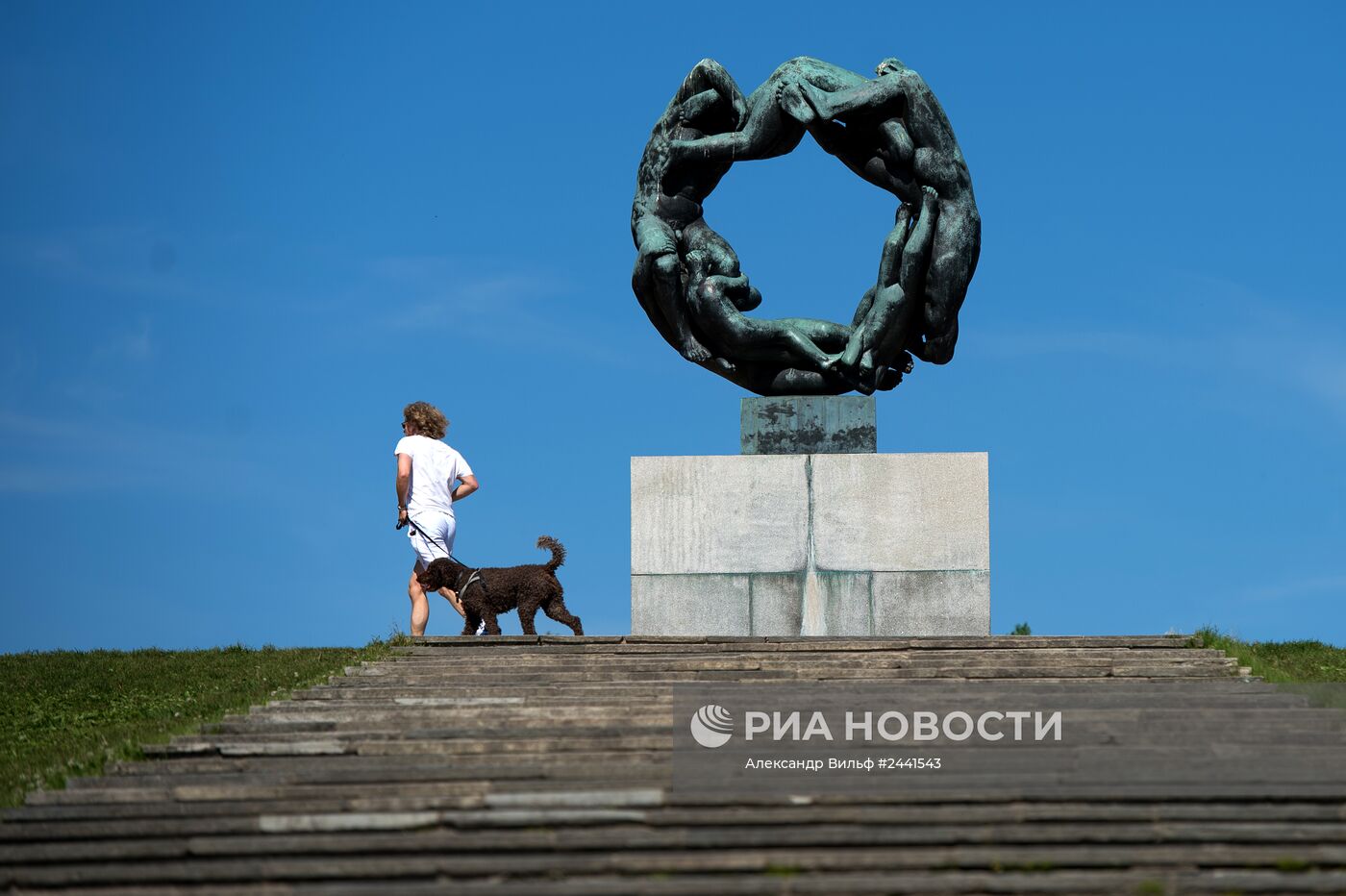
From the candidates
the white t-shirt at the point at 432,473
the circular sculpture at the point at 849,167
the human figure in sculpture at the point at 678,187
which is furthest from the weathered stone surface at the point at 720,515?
the white t-shirt at the point at 432,473

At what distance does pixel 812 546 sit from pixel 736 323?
1.82 m

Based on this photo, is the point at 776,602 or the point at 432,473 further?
the point at 776,602

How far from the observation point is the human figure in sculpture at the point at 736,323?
12539 mm

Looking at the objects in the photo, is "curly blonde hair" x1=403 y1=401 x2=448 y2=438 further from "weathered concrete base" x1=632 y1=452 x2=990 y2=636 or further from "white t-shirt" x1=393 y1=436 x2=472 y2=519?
"weathered concrete base" x1=632 y1=452 x2=990 y2=636

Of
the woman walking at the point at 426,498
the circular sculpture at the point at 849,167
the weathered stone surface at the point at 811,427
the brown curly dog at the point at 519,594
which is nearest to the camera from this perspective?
the brown curly dog at the point at 519,594

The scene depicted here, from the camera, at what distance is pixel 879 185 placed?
1266 centimetres

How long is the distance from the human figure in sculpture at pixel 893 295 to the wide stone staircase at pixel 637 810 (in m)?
4.10

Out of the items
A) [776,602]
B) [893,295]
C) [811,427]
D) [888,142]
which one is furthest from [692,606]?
[888,142]

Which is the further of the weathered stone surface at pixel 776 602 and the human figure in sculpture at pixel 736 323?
the human figure in sculpture at pixel 736 323

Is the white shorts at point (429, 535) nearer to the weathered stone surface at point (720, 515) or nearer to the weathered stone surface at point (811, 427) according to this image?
the weathered stone surface at point (720, 515)

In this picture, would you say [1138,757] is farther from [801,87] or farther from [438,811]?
[801,87]

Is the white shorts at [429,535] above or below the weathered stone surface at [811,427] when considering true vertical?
below

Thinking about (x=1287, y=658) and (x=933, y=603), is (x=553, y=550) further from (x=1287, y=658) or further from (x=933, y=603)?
(x=1287, y=658)

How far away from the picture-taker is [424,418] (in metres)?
11.7
